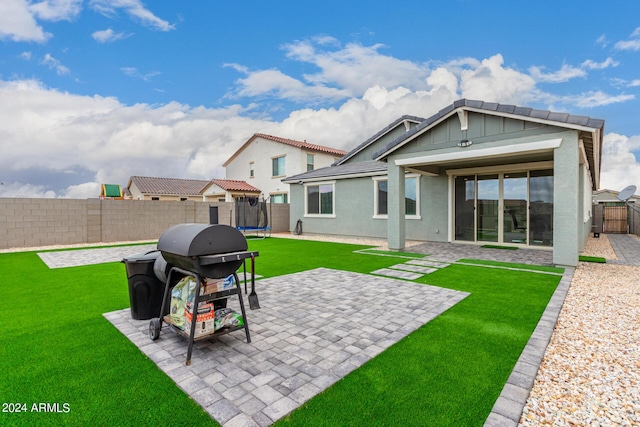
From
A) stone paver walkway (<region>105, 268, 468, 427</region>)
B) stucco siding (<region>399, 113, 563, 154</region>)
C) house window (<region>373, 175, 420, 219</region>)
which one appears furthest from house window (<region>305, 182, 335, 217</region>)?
stone paver walkway (<region>105, 268, 468, 427</region>)

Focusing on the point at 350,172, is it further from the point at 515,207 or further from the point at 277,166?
the point at 277,166

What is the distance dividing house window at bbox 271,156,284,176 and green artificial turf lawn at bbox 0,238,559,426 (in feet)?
59.8

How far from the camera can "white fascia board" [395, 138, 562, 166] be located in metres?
7.09

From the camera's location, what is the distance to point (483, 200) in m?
10.5

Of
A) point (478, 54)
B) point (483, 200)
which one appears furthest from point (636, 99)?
point (483, 200)

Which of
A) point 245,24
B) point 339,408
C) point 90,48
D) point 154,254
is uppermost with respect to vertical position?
point 245,24

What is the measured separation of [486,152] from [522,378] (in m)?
6.75

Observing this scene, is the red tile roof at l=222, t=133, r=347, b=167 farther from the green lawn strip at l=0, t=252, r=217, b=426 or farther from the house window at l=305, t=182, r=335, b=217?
the green lawn strip at l=0, t=252, r=217, b=426

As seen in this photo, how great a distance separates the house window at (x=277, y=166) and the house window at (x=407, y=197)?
10.9m

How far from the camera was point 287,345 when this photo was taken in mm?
3154

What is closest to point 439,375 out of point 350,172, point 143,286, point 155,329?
point 155,329

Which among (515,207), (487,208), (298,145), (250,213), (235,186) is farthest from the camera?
(235,186)

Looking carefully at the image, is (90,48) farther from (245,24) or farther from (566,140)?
(566,140)

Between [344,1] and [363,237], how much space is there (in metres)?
9.03
